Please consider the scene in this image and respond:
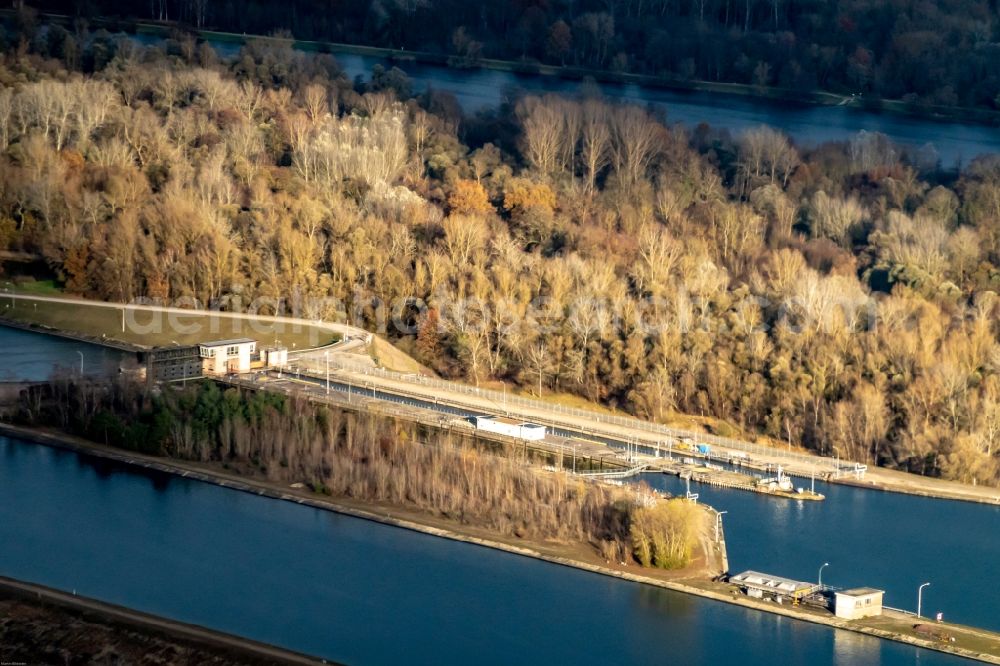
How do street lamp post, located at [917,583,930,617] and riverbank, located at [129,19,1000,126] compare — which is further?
riverbank, located at [129,19,1000,126]

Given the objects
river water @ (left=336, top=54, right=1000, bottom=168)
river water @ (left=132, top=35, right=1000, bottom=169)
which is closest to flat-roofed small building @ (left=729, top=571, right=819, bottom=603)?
river water @ (left=132, top=35, right=1000, bottom=169)

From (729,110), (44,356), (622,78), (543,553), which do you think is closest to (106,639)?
(543,553)

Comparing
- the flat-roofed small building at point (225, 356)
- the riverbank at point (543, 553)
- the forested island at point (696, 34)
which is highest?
the forested island at point (696, 34)

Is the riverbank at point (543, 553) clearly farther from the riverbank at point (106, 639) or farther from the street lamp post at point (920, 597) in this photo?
the riverbank at point (106, 639)

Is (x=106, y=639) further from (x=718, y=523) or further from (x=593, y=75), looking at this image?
(x=593, y=75)

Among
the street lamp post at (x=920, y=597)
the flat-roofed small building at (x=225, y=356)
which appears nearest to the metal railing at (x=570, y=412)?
the flat-roofed small building at (x=225, y=356)

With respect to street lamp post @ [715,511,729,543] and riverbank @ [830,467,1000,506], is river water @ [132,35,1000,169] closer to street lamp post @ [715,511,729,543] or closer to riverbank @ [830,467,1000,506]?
riverbank @ [830,467,1000,506]
